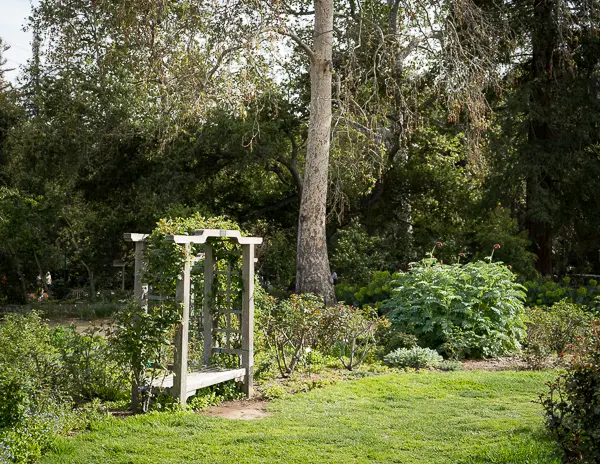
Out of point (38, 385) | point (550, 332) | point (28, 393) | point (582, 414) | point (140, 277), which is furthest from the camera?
point (550, 332)

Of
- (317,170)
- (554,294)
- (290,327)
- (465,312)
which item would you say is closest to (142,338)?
(290,327)

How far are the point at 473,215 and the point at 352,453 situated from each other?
1232 cm

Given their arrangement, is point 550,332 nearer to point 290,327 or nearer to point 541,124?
point 290,327

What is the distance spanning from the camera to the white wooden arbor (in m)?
6.30

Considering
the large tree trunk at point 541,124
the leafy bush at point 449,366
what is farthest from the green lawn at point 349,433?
the large tree trunk at point 541,124

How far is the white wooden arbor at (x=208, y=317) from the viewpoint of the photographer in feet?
20.7

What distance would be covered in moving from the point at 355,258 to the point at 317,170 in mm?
3509

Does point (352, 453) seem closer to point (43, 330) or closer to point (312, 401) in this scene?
point (312, 401)

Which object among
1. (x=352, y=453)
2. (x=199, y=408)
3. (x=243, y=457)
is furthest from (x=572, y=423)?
(x=199, y=408)

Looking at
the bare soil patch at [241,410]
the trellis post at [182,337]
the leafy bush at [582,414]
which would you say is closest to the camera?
the leafy bush at [582,414]

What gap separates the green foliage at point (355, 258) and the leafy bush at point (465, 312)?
211 inches

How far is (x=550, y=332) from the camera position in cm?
931

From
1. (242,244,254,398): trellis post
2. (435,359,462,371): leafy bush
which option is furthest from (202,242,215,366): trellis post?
(435,359,462,371): leafy bush

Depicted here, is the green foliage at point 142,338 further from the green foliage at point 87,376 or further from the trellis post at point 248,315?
the trellis post at point 248,315
